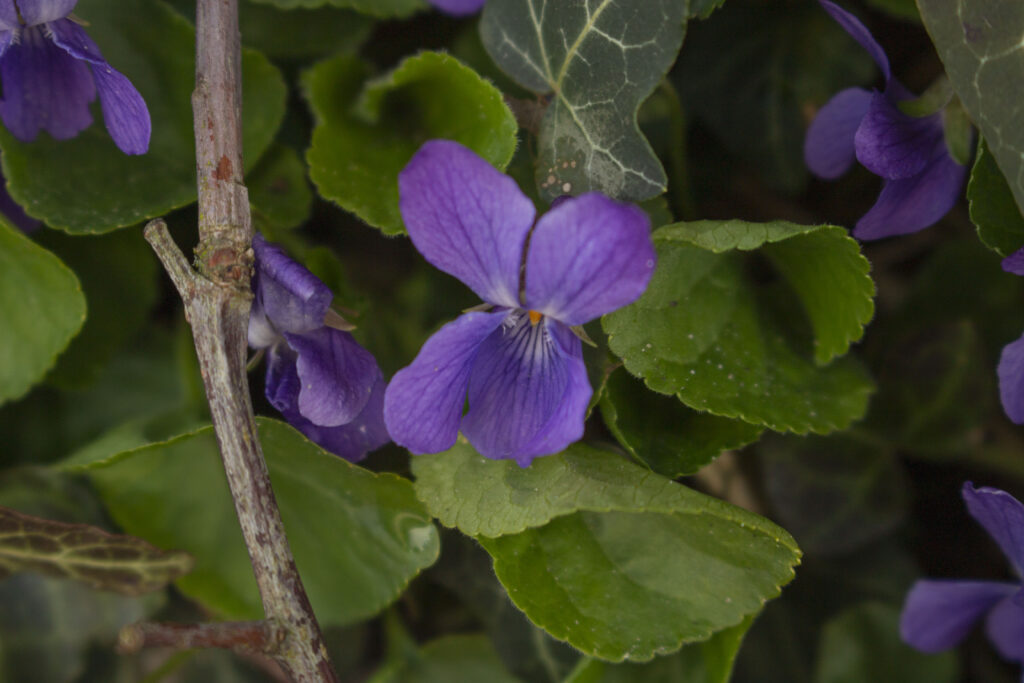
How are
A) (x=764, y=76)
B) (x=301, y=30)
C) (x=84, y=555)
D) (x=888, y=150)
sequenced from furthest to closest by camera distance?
(x=764, y=76) → (x=301, y=30) → (x=84, y=555) → (x=888, y=150)

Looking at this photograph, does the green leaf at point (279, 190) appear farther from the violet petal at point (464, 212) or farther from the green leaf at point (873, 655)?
the green leaf at point (873, 655)

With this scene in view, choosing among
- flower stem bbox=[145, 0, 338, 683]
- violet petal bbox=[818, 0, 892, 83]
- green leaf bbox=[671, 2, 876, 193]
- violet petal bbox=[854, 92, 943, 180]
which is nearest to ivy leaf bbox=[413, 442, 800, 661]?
flower stem bbox=[145, 0, 338, 683]

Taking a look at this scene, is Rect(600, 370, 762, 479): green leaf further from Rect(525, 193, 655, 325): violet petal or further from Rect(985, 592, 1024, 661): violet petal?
Rect(985, 592, 1024, 661): violet petal

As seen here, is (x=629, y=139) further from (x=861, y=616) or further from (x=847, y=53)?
(x=861, y=616)

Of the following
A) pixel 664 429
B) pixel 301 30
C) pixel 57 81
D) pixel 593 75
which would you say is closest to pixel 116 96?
pixel 57 81

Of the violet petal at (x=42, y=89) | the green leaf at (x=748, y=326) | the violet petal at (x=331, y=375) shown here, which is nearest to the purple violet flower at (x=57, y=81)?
the violet petal at (x=42, y=89)

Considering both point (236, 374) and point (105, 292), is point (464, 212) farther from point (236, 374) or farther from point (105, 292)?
point (105, 292)

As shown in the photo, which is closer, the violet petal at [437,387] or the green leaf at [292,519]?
the violet petal at [437,387]
